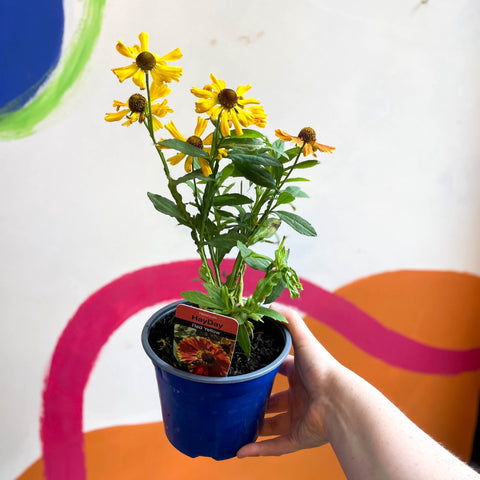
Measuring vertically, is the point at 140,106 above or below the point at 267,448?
above

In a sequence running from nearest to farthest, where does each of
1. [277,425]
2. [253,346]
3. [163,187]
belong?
1. [253,346]
2. [277,425]
3. [163,187]

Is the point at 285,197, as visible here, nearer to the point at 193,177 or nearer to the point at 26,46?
the point at 193,177

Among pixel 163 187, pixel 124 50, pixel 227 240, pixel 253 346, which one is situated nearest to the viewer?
pixel 124 50

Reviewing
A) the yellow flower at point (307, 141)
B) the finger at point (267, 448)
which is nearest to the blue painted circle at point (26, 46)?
the yellow flower at point (307, 141)

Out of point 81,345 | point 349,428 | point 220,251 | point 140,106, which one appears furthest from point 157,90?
point 81,345

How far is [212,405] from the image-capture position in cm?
63

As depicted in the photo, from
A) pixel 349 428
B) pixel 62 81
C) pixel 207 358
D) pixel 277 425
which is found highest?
pixel 62 81

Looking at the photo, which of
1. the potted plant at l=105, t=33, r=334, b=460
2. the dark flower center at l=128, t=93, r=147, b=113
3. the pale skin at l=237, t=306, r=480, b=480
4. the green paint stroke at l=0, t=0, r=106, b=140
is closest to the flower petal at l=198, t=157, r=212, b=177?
the potted plant at l=105, t=33, r=334, b=460

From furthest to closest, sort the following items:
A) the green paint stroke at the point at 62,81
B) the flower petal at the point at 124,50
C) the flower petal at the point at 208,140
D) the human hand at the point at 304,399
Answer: the green paint stroke at the point at 62,81, the human hand at the point at 304,399, the flower petal at the point at 208,140, the flower petal at the point at 124,50

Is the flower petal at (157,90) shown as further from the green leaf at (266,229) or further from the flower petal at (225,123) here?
the green leaf at (266,229)

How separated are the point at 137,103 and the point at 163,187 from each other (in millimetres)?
418

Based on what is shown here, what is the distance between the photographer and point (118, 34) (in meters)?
0.83

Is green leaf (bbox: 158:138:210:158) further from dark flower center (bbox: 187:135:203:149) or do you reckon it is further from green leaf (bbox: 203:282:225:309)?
green leaf (bbox: 203:282:225:309)

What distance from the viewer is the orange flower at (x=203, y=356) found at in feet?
1.98
